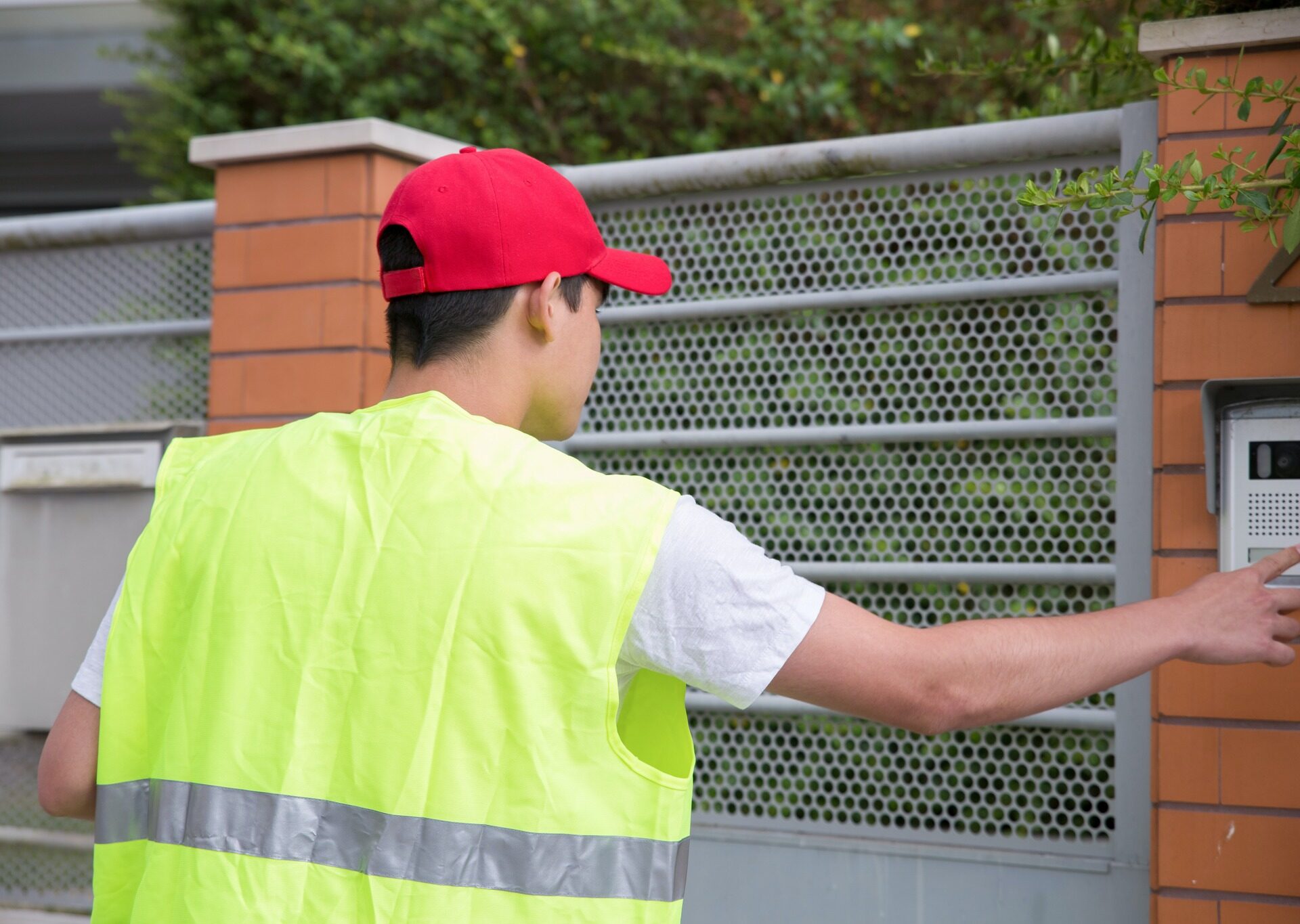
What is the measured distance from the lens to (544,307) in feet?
5.18

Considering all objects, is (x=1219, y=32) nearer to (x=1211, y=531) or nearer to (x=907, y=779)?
(x=1211, y=531)

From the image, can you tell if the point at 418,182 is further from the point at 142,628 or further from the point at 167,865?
the point at 167,865

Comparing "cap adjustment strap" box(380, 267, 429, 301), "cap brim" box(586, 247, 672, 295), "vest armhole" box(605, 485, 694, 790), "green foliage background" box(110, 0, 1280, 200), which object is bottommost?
"vest armhole" box(605, 485, 694, 790)

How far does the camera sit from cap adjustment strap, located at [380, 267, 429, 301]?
1582 millimetres

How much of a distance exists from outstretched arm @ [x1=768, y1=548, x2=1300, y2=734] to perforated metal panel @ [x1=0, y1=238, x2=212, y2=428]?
265cm

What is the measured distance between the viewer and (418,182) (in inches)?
63.8

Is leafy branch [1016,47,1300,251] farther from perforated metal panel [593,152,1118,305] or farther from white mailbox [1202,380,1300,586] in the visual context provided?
perforated metal panel [593,152,1118,305]

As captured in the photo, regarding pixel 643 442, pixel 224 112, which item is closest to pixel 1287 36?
pixel 643 442

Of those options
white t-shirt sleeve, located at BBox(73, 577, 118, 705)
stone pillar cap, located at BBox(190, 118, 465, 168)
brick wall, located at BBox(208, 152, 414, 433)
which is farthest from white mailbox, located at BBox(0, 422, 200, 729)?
white t-shirt sleeve, located at BBox(73, 577, 118, 705)

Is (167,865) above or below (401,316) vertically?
below

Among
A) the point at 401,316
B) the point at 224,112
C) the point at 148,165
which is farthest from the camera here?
the point at 148,165

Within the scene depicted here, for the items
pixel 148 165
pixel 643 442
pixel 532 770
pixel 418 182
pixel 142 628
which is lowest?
pixel 532 770

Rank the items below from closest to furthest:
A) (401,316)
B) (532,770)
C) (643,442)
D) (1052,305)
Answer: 1. (532,770)
2. (401,316)
3. (1052,305)
4. (643,442)

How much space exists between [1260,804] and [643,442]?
1496 millimetres
